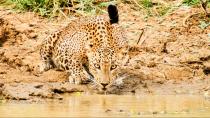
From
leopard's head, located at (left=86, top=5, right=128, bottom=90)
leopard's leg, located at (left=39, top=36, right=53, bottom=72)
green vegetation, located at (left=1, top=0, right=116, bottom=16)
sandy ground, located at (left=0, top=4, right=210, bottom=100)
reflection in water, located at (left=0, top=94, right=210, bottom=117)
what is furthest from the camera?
green vegetation, located at (left=1, top=0, right=116, bottom=16)

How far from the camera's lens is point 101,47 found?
1265 centimetres

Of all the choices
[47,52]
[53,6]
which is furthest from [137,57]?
[53,6]

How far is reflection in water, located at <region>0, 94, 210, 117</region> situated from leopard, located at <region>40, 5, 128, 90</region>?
64cm

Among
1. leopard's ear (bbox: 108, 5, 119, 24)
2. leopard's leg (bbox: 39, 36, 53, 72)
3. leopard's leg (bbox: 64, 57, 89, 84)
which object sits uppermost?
leopard's ear (bbox: 108, 5, 119, 24)

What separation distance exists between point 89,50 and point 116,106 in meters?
2.22

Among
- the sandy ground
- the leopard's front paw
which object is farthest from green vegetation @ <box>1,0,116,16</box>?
the leopard's front paw

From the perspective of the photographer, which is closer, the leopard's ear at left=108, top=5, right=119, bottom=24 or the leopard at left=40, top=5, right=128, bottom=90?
the leopard at left=40, top=5, right=128, bottom=90

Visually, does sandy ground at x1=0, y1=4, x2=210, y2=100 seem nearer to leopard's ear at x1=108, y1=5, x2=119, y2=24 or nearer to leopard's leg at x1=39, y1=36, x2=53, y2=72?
leopard's leg at x1=39, y1=36, x2=53, y2=72

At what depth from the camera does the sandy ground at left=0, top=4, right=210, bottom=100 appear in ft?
40.6

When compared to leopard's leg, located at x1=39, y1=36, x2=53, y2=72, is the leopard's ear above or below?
above

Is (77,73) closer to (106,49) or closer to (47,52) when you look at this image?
(106,49)

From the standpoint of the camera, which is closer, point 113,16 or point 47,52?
point 113,16

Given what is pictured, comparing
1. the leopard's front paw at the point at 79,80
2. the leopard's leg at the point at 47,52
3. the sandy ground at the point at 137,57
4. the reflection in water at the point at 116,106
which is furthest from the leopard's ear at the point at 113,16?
the reflection in water at the point at 116,106

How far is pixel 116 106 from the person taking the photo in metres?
10.7
